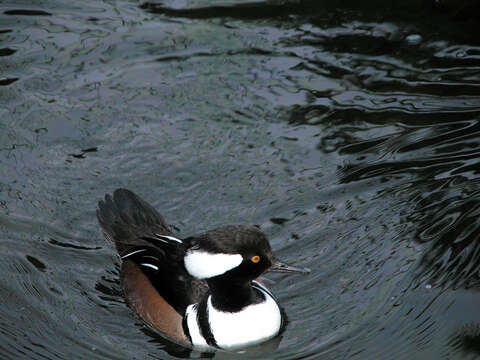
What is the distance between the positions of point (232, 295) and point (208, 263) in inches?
21.3

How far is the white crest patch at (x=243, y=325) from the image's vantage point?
20.2 ft

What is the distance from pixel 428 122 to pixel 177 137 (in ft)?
9.10

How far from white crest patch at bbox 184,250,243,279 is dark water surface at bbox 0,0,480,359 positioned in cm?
85

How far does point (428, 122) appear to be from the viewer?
855 cm

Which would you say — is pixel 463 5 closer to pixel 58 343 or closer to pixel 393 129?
pixel 393 129

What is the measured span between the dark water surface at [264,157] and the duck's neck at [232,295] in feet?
1.33

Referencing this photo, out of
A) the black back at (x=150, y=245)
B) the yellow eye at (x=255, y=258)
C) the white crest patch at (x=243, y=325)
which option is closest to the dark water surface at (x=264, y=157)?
the white crest patch at (x=243, y=325)

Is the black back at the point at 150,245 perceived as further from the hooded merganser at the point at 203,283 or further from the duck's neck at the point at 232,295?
the duck's neck at the point at 232,295

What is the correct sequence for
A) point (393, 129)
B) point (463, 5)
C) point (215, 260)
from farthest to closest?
1. point (463, 5)
2. point (393, 129)
3. point (215, 260)

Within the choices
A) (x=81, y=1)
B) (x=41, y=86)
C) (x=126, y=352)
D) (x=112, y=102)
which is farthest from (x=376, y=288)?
(x=81, y=1)

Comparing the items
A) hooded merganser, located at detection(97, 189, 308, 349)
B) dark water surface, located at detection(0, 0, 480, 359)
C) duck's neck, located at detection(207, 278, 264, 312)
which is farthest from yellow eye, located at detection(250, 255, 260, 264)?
dark water surface, located at detection(0, 0, 480, 359)

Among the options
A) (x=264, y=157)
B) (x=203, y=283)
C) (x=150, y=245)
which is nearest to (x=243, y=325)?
(x=203, y=283)

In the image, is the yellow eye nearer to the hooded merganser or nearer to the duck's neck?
the hooded merganser

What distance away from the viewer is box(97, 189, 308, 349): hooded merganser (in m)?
5.77
